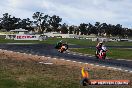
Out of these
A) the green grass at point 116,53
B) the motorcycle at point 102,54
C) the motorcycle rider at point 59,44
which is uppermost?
the motorcycle rider at point 59,44

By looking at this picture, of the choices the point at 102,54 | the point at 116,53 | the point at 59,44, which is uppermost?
the point at 59,44

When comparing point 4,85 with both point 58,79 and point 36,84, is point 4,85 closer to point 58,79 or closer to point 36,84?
point 36,84

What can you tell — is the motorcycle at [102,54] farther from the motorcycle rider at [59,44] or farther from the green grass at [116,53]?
the motorcycle rider at [59,44]

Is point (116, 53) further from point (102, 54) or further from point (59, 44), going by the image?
point (102, 54)

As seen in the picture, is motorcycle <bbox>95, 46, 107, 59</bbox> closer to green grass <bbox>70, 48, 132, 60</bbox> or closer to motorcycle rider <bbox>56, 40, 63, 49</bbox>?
green grass <bbox>70, 48, 132, 60</bbox>

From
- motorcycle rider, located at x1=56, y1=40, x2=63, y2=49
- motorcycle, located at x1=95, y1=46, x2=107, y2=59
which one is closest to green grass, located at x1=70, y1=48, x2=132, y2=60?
motorcycle rider, located at x1=56, y1=40, x2=63, y2=49

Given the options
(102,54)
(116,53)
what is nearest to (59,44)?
(116,53)

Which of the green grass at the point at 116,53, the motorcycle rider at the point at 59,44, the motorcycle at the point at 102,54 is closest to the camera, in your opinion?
the motorcycle at the point at 102,54

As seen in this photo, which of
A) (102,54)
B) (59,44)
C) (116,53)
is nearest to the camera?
(102,54)

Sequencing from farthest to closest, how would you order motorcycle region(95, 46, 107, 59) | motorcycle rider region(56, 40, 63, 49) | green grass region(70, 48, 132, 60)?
motorcycle rider region(56, 40, 63, 49) → green grass region(70, 48, 132, 60) → motorcycle region(95, 46, 107, 59)

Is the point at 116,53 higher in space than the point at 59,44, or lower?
lower

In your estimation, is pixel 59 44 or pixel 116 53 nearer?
pixel 59 44

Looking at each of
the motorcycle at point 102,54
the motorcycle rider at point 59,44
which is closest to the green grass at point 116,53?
the motorcycle rider at point 59,44

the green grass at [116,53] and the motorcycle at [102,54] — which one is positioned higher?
the motorcycle at [102,54]
